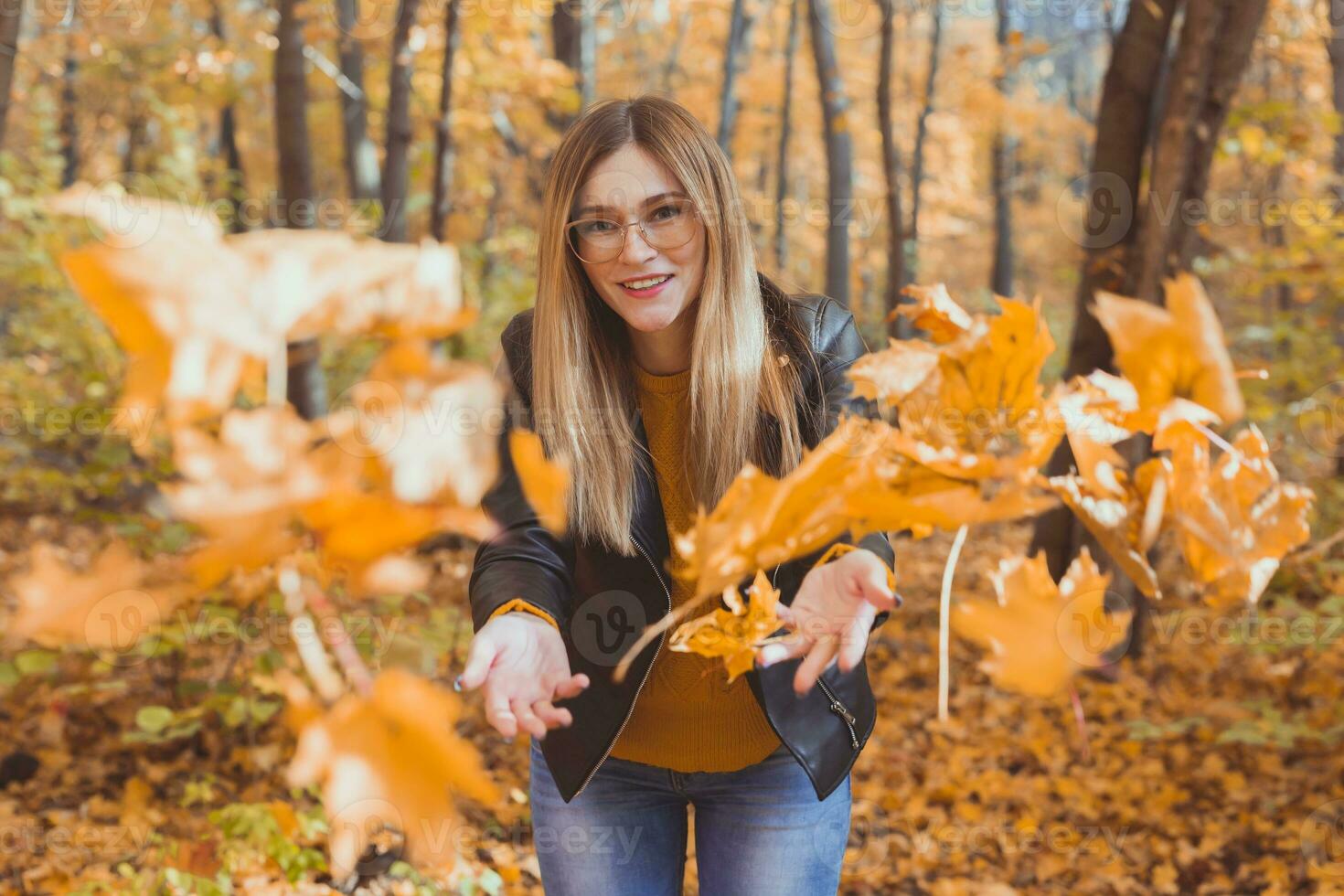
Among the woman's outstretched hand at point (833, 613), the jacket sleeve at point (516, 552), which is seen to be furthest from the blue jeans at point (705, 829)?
the woman's outstretched hand at point (833, 613)

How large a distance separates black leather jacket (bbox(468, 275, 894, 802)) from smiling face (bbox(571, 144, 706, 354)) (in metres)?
0.22

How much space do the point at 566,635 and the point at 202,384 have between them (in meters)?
1.27

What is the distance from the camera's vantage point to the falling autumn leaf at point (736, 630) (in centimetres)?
76

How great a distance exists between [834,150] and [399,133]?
4.31 m

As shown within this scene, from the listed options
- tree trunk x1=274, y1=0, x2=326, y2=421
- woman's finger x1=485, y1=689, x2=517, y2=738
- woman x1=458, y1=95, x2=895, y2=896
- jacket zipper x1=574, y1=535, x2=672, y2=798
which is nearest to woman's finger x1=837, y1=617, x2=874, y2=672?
woman's finger x1=485, y1=689, x2=517, y2=738

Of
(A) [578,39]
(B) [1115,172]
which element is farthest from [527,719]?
(A) [578,39]

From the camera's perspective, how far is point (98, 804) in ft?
11.0

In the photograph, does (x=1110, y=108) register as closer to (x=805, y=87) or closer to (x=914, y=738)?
(x=914, y=738)

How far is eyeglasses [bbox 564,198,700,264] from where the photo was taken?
4.84 feet

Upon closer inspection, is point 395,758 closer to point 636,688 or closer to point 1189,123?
point 636,688

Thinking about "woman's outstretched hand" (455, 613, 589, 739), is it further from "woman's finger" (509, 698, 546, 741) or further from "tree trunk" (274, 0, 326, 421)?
"tree trunk" (274, 0, 326, 421)

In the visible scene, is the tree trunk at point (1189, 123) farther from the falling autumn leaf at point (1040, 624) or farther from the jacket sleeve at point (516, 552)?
the falling autumn leaf at point (1040, 624)

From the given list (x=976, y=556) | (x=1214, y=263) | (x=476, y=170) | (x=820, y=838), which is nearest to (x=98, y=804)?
(x=820, y=838)

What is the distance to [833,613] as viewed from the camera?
87 centimetres
